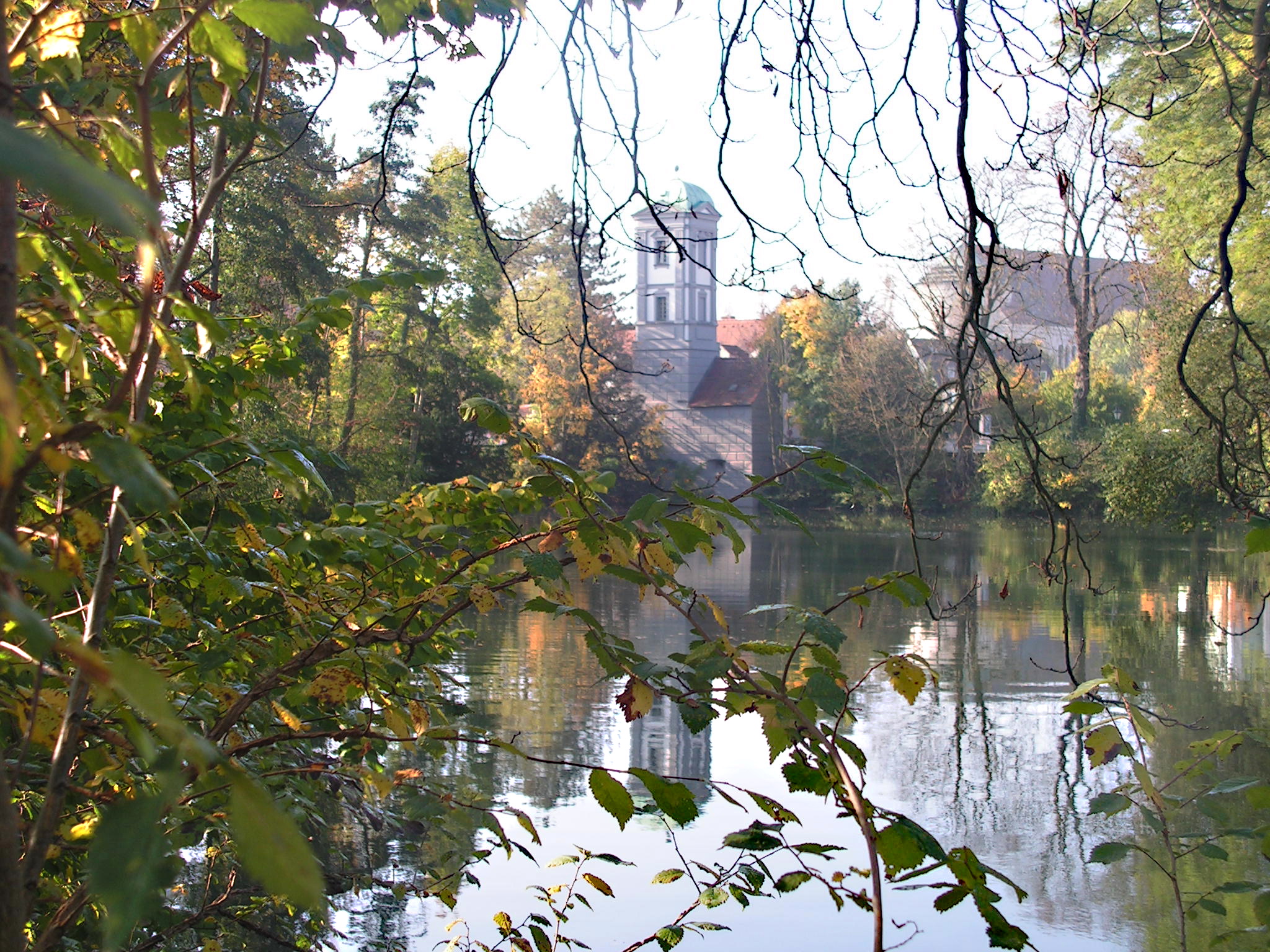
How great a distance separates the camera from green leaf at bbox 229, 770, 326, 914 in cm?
44

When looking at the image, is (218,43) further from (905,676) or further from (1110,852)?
(1110,852)

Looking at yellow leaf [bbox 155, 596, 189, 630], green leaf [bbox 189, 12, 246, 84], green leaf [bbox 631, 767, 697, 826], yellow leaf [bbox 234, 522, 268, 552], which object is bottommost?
green leaf [bbox 631, 767, 697, 826]

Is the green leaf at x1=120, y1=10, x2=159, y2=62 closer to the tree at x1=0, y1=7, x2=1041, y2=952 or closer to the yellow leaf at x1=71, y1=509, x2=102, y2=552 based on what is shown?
the tree at x1=0, y1=7, x2=1041, y2=952

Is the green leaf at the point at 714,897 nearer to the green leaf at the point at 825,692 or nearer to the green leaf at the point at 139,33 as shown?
the green leaf at the point at 825,692

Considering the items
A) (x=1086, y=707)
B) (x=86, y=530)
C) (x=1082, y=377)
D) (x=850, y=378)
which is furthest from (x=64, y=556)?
(x=850, y=378)

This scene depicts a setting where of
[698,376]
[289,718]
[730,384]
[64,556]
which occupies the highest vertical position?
[698,376]

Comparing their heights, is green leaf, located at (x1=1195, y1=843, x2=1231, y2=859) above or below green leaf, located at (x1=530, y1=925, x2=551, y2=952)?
above

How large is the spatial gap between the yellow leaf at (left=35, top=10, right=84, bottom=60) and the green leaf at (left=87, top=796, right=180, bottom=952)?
0.78 meters

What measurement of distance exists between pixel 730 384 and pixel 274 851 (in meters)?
43.0

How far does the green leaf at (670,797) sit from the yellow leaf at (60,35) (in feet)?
3.08

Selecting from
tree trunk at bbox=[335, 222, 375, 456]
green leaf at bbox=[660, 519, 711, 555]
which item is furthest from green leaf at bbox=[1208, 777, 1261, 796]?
tree trunk at bbox=[335, 222, 375, 456]

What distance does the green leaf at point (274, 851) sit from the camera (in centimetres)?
44

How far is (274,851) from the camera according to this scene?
455 millimetres

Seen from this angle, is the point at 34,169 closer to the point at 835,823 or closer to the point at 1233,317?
the point at 1233,317
